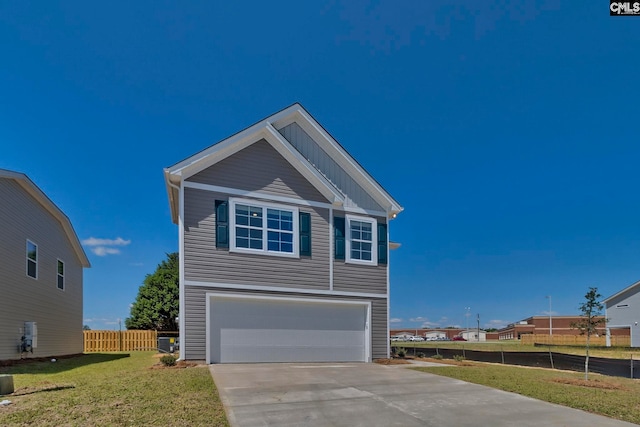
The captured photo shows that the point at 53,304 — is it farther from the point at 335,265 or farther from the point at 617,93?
the point at 617,93

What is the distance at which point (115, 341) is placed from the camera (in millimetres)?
22469

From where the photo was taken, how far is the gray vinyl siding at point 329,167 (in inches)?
543

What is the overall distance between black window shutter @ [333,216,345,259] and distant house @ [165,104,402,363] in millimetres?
36

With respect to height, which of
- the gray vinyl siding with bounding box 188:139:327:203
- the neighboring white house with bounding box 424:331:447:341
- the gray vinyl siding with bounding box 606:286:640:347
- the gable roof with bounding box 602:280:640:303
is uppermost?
the gray vinyl siding with bounding box 188:139:327:203

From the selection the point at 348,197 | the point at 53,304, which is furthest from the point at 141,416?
the point at 53,304

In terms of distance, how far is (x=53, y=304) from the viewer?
635 inches

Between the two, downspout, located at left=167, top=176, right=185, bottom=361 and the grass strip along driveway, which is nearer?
the grass strip along driveway

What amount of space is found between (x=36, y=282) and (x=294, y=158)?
1083 centimetres

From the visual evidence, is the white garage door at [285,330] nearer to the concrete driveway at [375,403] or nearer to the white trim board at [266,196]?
the concrete driveway at [375,403]

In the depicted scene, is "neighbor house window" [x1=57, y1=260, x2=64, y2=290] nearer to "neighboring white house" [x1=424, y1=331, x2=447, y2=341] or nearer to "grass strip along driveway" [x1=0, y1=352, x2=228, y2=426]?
"grass strip along driveway" [x1=0, y1=352, x2=228, y2=426]

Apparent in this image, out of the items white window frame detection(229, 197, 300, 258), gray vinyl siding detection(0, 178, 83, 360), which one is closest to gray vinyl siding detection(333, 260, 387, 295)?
white window frame detection(229, 197, 300, 258)

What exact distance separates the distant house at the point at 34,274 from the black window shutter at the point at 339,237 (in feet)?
34.6

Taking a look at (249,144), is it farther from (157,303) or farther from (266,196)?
(157,303)

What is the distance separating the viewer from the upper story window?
1380 centimetres
